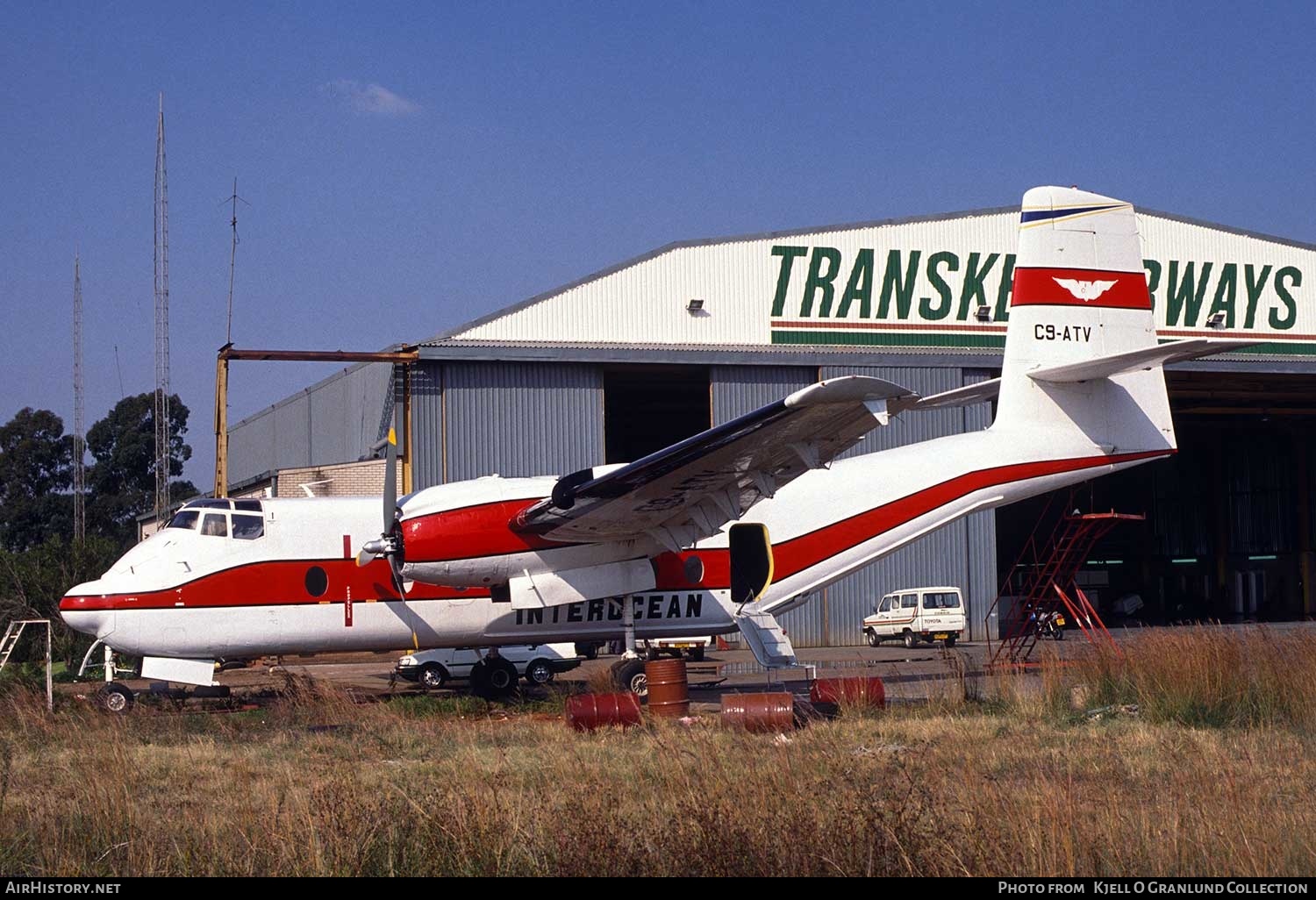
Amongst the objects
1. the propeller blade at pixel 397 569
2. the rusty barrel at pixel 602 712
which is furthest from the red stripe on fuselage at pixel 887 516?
the rusty barrel at pixel 602 712

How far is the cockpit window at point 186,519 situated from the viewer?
57.2 feet

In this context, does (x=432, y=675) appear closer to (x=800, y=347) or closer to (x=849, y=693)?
(x=849, y=693)

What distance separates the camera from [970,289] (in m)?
34.4

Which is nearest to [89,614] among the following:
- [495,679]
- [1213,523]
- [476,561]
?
[476,561]

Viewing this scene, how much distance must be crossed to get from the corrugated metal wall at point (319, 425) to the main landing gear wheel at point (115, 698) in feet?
50.7

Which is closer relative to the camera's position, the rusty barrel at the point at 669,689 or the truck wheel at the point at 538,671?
the rusty barrel at the point at 669,689

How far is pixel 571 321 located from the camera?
3106 centimetres

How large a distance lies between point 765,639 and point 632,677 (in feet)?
7.24

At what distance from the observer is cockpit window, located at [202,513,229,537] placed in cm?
1734

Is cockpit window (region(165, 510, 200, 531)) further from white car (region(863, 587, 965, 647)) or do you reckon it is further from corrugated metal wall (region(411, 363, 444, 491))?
white car (region(863, 587, 965, 647))

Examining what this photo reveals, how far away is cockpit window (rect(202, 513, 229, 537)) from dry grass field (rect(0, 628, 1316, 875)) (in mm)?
2910

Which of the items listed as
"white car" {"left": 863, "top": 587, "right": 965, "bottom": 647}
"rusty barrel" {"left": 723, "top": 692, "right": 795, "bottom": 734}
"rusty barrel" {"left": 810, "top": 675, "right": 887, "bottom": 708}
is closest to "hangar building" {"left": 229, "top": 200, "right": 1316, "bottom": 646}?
"white car" {"left": 863, "top": 587, "right": 965, "bottom": 647}

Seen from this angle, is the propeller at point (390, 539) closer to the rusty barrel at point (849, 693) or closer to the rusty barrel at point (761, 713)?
the rusty barrel at point (761, 713)
